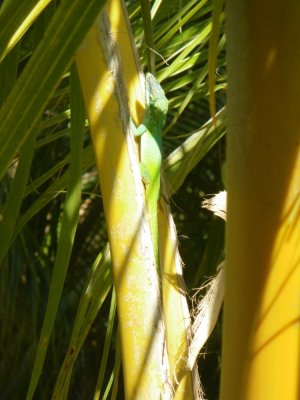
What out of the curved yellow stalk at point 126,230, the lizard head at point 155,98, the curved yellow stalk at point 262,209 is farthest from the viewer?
the lizard head at point 155,98

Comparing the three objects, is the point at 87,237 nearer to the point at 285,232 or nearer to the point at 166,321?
the point at 166,321

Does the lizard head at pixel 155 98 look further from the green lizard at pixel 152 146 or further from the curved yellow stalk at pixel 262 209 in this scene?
the curved yellow stalk at pixel 262 209

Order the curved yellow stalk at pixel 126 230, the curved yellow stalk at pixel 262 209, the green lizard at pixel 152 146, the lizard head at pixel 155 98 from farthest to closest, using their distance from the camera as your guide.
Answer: the lizard head at pixel 155 98
the green lizard at pixel 152 146
the curved yellow stalk at pixel 126 230
the curved yellow stalk at pixel 262 209

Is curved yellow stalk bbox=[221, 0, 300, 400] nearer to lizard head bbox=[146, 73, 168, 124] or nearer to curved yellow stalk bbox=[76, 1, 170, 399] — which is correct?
curved yellow stalk bbox=[76, 1, 170, 399]

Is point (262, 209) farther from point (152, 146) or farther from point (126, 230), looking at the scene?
point (152, 146)

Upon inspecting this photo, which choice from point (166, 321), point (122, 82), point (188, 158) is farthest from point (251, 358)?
point (188, 158)

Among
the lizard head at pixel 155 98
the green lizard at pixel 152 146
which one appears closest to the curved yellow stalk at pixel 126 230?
the green lizard at pixel 152 146

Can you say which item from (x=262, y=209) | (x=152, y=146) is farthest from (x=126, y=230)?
(x=152, y=146)
